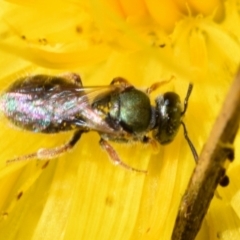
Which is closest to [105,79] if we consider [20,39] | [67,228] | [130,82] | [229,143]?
[130,82]

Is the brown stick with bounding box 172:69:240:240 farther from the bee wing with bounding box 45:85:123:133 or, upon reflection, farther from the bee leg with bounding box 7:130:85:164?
the bee leg with bounding box 7:130:85:164

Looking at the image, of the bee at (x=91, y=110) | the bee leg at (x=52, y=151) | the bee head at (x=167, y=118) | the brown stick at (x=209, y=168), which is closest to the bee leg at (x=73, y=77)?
the bee at (x=91, y=110)

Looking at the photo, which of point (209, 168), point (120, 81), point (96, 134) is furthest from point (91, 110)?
point (209, 168)

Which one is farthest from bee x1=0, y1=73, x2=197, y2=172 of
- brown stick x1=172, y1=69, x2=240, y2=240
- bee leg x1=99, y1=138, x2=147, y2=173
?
brown stick x1=172, y1=69, x2=240, y2=240

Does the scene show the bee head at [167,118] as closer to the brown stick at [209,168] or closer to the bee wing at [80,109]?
the bee wing at [80,109]

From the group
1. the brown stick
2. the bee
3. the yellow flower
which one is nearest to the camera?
the brown stick

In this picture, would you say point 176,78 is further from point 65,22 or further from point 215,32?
point 65,22
